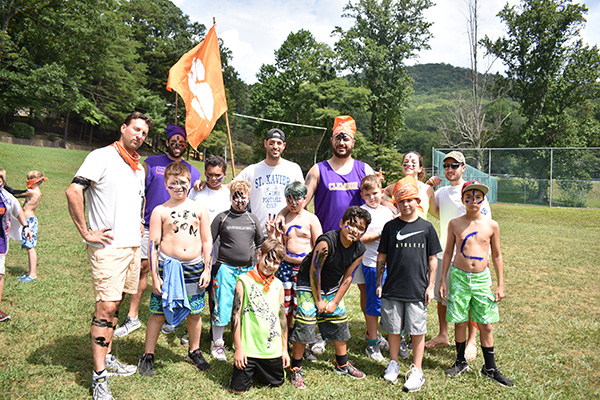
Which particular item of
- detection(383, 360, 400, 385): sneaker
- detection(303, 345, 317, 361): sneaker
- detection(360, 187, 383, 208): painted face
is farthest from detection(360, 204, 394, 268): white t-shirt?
detection(303, 345, 317, 361): sneaker

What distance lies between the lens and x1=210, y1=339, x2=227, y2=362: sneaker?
12.9 feet

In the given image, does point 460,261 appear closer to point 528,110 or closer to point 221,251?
point 221,251

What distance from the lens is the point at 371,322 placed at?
4133 mm

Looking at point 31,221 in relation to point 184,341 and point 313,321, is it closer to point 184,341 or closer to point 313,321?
point 184,341

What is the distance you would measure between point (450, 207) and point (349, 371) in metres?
2.14

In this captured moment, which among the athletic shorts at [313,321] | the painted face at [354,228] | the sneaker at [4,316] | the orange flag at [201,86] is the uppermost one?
the orange flag at [201,86]

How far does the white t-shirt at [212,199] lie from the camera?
4.41 m

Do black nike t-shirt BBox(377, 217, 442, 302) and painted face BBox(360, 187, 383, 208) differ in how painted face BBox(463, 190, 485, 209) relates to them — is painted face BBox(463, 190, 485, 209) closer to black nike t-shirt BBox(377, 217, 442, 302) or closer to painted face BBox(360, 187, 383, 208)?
black nike t-shirt BBox(377, 217, 442, 302)

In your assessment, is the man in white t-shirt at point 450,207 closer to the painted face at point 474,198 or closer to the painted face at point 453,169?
the painted face at point 453,169

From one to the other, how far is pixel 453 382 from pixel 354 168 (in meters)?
2.38

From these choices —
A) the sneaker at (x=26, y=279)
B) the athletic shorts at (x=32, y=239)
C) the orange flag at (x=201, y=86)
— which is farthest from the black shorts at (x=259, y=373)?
the athletic shorts at (x=32, y=239)

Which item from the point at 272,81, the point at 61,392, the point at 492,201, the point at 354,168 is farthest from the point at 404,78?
the point at 61,392

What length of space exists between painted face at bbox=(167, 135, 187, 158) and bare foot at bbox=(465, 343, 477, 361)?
4.03 m

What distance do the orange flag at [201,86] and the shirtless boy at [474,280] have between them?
11.6 ft
